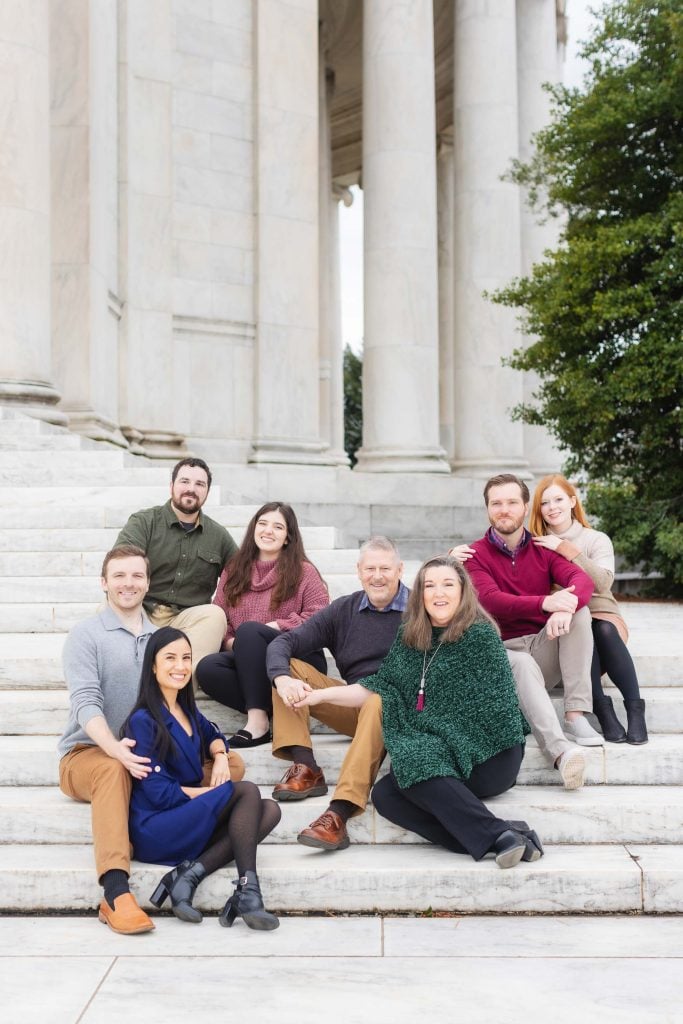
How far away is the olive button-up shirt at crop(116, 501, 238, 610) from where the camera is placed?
38.4 feet

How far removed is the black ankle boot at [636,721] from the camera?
415 inches

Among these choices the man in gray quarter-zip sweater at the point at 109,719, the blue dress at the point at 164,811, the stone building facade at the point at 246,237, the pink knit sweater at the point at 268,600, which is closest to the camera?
the man in gray quarter-zip sweater at the point at 109,719

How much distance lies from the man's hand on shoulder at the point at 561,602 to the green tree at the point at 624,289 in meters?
12.7

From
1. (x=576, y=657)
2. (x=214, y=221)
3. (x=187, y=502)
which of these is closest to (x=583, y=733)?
(x=576, y=657)

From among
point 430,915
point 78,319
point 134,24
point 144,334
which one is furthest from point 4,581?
point 134,24

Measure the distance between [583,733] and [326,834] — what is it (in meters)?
2.66

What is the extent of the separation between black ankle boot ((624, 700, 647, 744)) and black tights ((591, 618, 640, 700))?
0.06 metres

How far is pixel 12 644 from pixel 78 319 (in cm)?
1313

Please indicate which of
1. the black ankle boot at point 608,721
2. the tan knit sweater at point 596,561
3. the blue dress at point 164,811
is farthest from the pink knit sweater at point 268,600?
the black ankle boot at point 608,721

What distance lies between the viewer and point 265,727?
10664 millimetres

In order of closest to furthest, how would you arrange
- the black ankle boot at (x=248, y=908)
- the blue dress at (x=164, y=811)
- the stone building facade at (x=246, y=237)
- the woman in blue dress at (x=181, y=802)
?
the black ankle boot at (x=248, y=908) < the woman in blue dress at (x=181, y=802) < the blue dress at (x=164, y=811) < the stone building facade at (x=246, y=237)

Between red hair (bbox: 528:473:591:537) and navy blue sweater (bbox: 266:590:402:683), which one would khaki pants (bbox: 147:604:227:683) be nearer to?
navy blue sweater (bbox: 266:590:402:683)

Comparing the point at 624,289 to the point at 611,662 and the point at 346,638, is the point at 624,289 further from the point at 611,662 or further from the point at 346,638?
the point at 346,638

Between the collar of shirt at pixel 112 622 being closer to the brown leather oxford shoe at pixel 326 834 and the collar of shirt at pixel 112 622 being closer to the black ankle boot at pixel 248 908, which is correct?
the brown leather oxford shoe at pixel 326 834
